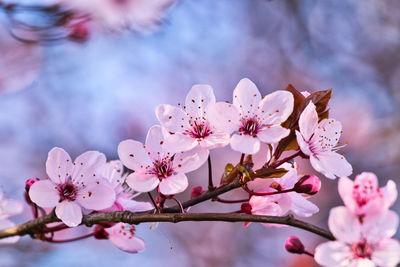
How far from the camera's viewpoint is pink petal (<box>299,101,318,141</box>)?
0.51 m

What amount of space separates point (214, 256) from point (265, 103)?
2567 millimetres

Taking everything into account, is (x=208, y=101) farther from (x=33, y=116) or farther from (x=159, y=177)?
(x=33, y=116)

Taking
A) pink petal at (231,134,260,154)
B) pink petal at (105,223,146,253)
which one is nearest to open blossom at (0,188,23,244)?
pink petal at (105,223,146,253)

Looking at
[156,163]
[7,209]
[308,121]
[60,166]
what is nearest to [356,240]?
[308,121]

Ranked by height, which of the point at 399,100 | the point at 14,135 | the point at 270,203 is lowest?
the point at 270,203

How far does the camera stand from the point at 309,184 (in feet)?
1.79

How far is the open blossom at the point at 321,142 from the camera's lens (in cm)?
51

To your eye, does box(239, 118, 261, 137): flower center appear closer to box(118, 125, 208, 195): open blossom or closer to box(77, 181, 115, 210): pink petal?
box(118, 125, 208, 195): open blossom

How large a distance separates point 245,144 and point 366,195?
5.2 inches

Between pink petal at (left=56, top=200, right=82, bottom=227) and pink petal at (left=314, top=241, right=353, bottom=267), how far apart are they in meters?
0.27

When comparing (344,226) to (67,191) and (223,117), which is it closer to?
(223,117)

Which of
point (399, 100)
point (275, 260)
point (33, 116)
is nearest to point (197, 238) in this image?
point (275, 260)

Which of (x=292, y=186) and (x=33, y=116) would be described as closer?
(x=292, y=186)

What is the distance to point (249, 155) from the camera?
526 millimetres
